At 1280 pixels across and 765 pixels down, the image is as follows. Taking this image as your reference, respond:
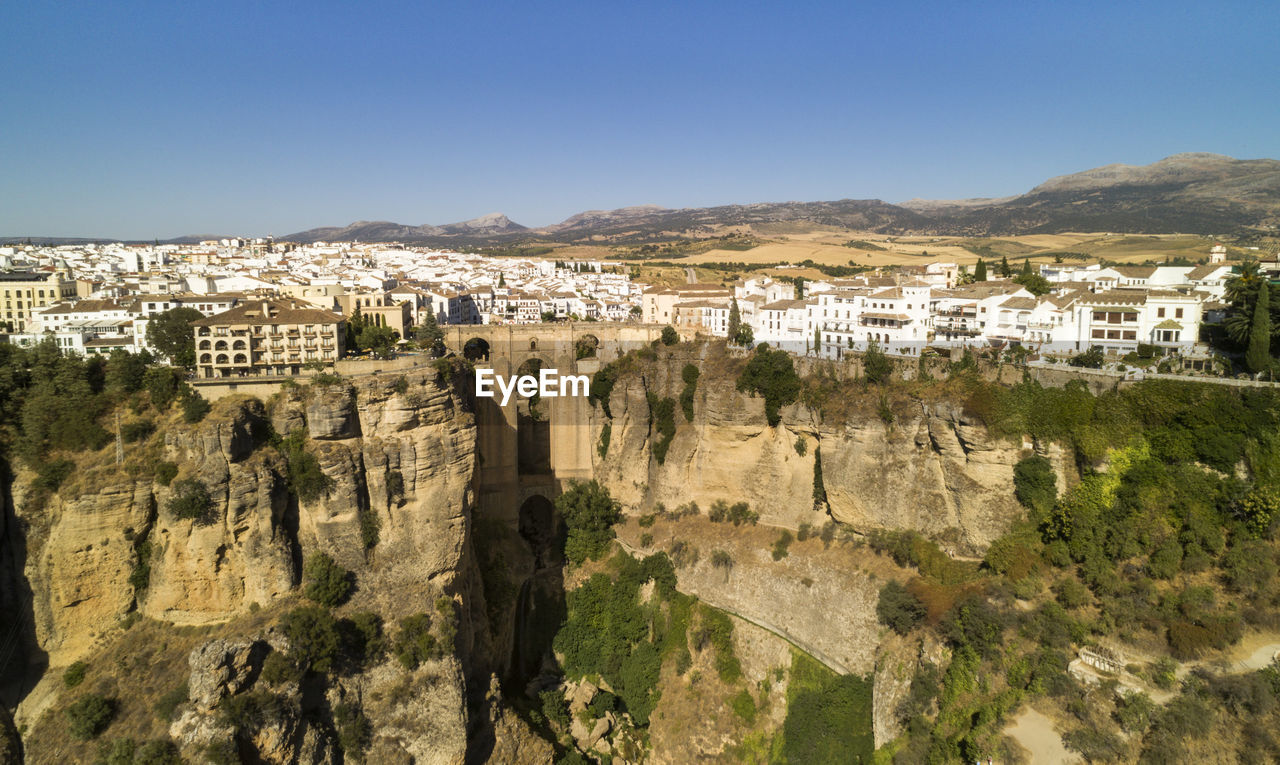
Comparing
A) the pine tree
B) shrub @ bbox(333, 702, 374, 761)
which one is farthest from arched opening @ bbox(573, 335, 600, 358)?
the pine tree

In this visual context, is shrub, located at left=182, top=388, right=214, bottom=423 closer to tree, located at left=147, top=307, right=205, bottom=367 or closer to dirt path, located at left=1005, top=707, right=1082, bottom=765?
tree, located at left=147, top=307, right=205, bottom=367

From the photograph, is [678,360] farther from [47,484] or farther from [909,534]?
[47,484]

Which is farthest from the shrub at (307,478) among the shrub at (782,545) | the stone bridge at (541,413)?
the shrub at (782,545)

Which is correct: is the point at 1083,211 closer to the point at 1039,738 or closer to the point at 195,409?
the point at 1039,738

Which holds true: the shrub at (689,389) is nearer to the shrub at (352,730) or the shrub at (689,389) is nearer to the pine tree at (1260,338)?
the shrub at (352,730)

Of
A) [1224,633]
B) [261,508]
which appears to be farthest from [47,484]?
[1224,633]

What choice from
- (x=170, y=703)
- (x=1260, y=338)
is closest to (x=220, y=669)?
(x=170, y=703)
